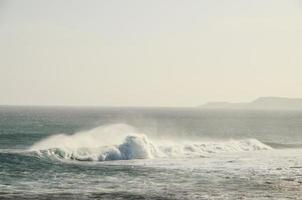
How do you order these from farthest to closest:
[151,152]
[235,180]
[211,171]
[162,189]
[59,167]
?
[151,152], [59,167], [211,171], [235,180], [162,189]

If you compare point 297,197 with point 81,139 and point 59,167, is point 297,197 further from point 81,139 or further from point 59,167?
point 81,139

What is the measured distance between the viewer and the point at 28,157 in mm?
52594

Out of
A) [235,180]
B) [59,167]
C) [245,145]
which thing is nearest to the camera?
[235,180]

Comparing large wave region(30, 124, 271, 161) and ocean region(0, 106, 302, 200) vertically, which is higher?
large wave region(30, 124, 271, 161)

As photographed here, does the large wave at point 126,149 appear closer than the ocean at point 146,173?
No

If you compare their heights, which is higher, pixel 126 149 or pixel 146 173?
pixel 126 149

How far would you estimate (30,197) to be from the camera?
105 ft

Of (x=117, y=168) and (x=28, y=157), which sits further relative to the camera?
(x=28, y=157)

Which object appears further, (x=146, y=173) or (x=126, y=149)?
(x=126, y=149)

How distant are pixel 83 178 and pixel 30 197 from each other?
7919mm

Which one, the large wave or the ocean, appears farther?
the large wave

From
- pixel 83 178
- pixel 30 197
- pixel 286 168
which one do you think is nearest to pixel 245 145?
pixel 286 168

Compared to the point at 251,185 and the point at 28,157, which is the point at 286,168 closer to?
the point at 251,185

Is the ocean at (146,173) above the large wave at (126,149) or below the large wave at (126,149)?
below
